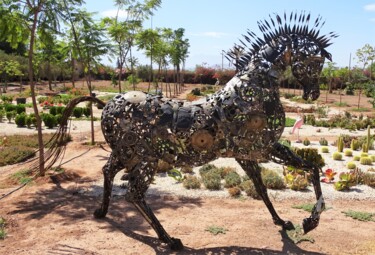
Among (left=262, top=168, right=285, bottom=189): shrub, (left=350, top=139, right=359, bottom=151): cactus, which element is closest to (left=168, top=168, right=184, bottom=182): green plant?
(left=262, top=168, right=285, bottom=189): shrub

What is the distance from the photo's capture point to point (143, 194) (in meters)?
4.67

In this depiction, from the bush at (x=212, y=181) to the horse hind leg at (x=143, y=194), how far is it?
2.94 m

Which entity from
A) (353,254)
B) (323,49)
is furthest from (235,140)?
(353,254)

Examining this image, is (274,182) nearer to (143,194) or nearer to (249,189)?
(249,189)

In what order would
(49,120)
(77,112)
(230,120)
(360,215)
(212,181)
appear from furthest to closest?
(77,112)
(49,120)
(212,181)
(360,215)
(230,120)

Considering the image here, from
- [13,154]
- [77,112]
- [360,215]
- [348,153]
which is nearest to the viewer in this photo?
[360,215]

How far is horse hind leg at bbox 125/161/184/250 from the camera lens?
4637 millimetres

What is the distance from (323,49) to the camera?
15.4 ft

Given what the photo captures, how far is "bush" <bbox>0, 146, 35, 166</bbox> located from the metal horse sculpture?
5718 mm

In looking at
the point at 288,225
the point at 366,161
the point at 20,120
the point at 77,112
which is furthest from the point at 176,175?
the point at 77,112

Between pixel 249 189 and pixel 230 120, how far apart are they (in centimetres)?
304

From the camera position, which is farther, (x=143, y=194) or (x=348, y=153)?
(x=348, y=153)

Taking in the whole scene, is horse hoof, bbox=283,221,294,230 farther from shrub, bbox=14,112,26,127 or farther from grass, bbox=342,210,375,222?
shrub, bbox=14,112,26,127

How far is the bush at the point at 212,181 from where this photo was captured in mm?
7656
